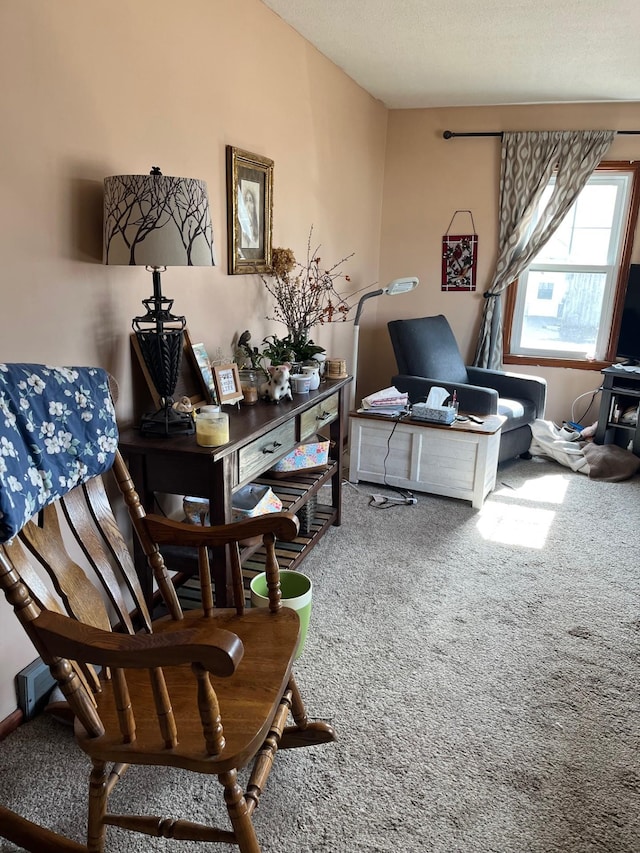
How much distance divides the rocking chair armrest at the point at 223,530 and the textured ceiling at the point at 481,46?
2.33 metres

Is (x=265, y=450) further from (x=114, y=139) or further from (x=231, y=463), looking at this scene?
(x=114, y=139)

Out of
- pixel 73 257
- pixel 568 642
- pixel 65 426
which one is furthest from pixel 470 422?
pixel 65 426

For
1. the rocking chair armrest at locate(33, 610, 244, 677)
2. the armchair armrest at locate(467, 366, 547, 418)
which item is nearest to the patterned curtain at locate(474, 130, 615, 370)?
the armchair armrest at locate(467, 366, 547, 418)

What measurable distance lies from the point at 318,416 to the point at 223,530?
1.23 metres

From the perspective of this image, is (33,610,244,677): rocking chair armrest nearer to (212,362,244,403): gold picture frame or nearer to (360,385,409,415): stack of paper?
(212,362,244,403): gold picture frame

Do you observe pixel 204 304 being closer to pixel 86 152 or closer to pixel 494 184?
pixel 86 152

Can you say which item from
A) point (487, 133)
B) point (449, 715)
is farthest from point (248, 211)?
point (487, 133)

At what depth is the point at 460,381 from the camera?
169 inches

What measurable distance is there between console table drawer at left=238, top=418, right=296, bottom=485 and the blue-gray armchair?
5.22 feet

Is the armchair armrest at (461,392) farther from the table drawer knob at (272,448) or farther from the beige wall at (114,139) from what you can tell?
the table drawer knob at (272,448)

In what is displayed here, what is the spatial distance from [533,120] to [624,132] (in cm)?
59

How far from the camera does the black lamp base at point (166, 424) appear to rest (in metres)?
2.06

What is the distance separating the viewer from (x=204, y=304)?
Result: 2578 millimetres

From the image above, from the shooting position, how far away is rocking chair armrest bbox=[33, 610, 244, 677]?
1.09m
